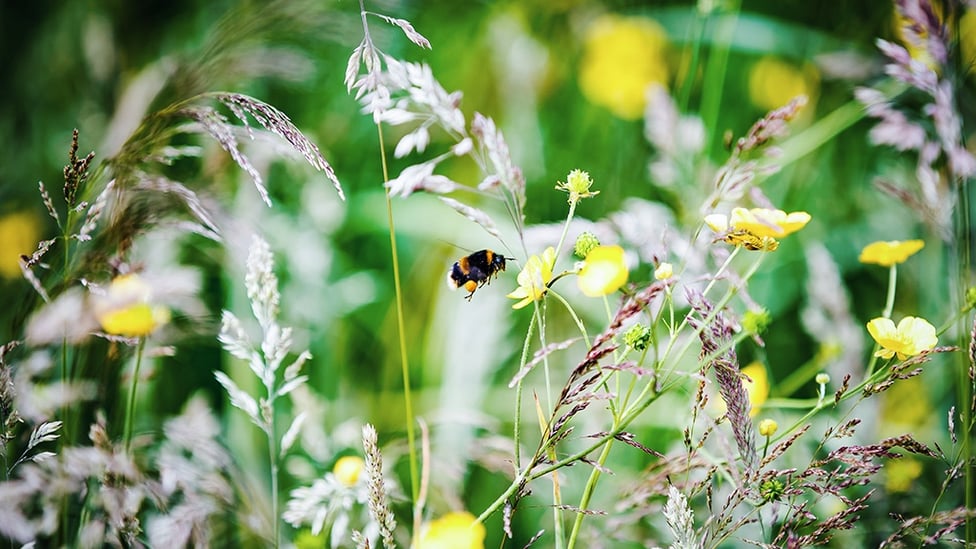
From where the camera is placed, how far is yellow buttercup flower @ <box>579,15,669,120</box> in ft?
5.39

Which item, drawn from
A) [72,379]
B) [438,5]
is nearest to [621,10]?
[438,5]

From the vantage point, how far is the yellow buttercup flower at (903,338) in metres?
0.63

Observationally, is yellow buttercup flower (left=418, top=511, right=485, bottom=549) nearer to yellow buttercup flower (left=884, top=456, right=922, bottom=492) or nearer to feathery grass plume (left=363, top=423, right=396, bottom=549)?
feathery grass plume (left=363, top=423, right=396, bottom=549)

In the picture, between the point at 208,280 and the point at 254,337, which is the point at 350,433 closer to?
the point at 254,337

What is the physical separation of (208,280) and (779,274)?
42.9 inches

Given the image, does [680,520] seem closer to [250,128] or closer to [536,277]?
[536,277]

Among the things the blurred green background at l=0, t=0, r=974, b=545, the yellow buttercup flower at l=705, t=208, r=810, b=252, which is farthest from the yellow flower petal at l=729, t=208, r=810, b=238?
the blurred green background at l=0, t=0, r=974, b=545

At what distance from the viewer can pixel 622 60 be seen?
1.68 m

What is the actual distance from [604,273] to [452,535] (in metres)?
0.28

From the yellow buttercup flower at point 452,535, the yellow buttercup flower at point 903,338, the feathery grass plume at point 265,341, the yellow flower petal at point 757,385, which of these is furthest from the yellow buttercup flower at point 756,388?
the feathery grass plume at point 265,341

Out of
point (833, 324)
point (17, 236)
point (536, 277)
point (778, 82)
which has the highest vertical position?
point (536, 277)

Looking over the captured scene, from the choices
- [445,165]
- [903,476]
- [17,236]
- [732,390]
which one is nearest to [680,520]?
[732,390]

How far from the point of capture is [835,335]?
113cm

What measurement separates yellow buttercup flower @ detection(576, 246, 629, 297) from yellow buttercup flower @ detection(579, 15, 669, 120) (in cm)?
110
